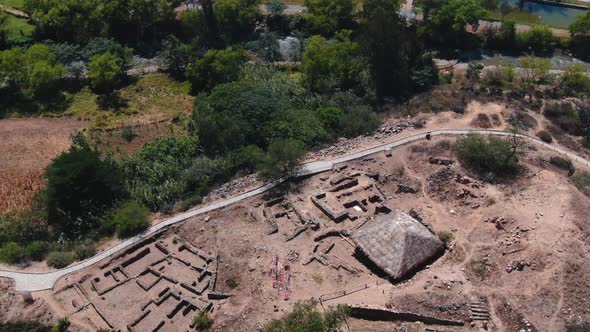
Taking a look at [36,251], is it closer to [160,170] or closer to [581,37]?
[160,170]

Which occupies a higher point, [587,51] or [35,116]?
[35,116]

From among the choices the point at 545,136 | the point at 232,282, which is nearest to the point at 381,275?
the point at 232,282

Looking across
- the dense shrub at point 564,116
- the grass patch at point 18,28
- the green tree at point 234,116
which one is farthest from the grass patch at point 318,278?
the grass patch at point 18,28

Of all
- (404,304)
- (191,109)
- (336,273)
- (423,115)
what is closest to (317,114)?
(423,115)

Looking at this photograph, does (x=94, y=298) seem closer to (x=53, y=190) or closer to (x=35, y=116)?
(x=53, y=190)

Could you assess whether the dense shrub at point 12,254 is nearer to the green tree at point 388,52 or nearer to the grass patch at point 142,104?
the grass patch at point 142,104

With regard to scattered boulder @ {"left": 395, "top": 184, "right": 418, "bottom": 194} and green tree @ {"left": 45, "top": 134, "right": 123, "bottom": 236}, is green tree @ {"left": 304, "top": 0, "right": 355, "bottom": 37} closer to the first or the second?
scattered boulder @ {"left": 395, "top": 184, "right": 418, "bottom": 194}

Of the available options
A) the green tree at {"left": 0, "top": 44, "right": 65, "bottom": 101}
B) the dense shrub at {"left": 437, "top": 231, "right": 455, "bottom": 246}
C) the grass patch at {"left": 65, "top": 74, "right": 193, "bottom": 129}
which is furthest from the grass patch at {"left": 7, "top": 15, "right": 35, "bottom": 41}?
the dense shrub at {"left": 437, "top": 231, "right": 455, "bottom": 246}
